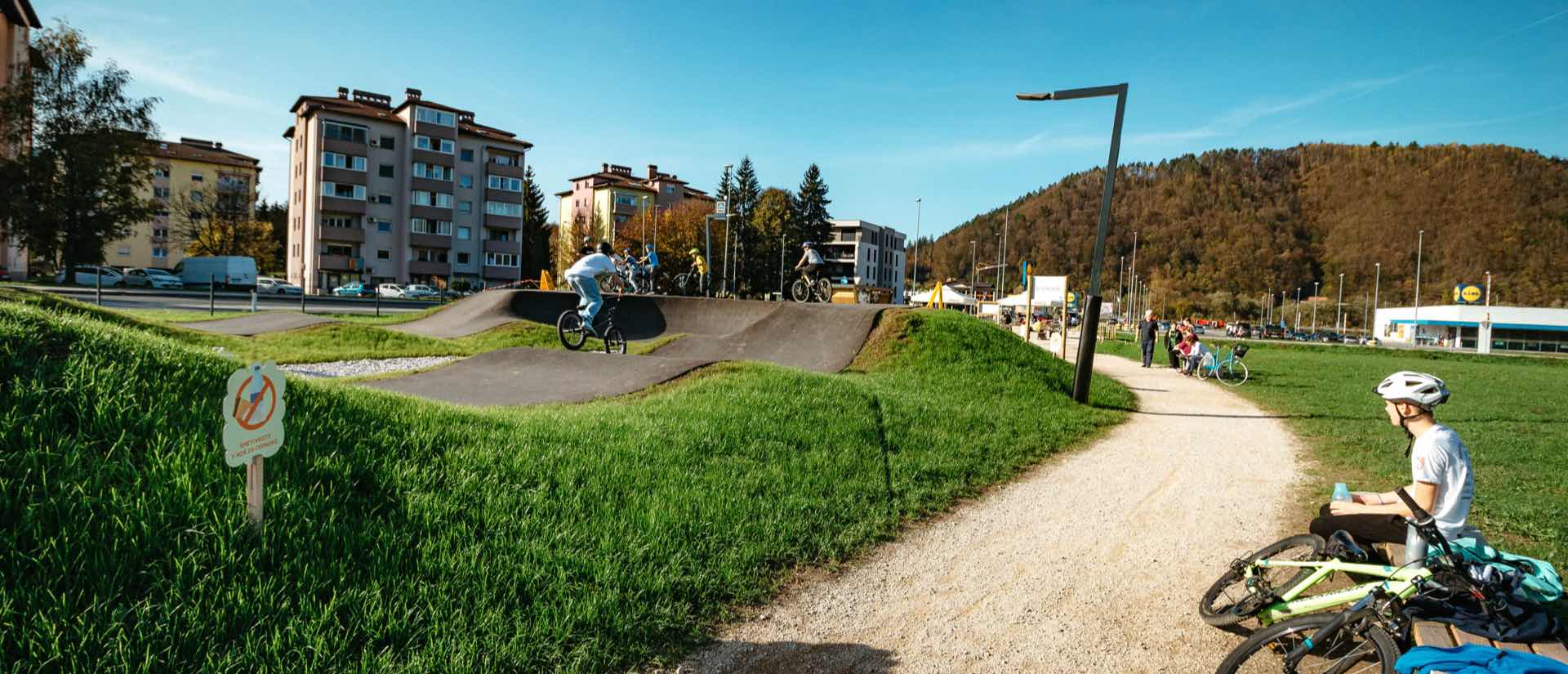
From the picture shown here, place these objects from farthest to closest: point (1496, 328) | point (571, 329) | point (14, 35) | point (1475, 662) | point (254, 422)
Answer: point (1496, 328) < point (14, 35) < point (571, 329) < point (254, 422) < point (1475, 662)

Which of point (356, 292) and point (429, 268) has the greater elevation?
point (429, 268)

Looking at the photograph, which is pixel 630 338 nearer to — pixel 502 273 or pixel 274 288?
pixel 274 288

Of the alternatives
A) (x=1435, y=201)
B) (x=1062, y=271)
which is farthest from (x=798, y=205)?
(x=1435, y=201)

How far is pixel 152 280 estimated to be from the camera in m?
50.7

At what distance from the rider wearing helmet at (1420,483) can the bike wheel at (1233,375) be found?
1722 cm

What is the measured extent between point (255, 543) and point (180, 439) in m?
0.88

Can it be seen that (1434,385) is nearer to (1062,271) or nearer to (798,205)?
(798,205)

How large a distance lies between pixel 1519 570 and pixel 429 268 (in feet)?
258

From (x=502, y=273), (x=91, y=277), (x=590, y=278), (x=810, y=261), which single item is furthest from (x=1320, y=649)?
(x=502, y=273)

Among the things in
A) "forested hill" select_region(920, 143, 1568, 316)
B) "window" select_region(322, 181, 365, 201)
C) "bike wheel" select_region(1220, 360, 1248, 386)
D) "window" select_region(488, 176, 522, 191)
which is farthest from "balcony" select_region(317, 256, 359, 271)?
"forested hill" select_region(920, 143, 1568, 316)

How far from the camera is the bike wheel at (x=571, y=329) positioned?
1450cm

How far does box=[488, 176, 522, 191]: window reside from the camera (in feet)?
249

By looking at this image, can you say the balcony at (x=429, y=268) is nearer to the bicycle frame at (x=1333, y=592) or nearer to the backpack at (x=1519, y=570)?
the bicycle frame at (x=1333, y=592)

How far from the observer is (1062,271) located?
596ft
